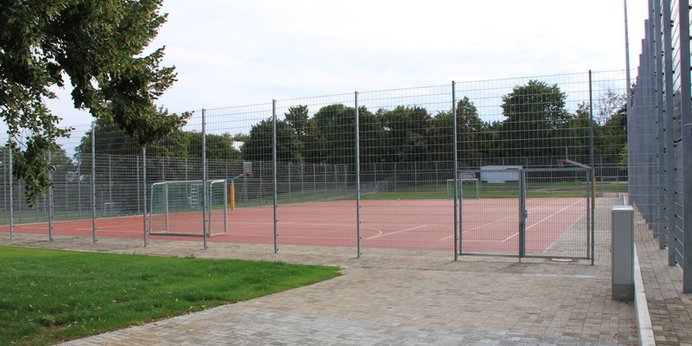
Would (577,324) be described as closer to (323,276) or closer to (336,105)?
(323,276)

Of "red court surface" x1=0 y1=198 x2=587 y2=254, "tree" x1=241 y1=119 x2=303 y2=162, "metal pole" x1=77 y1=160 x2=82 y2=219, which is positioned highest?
"tree" x1=241 y1=119 x2=303 y2=162

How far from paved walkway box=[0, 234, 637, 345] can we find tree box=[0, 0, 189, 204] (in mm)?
2593

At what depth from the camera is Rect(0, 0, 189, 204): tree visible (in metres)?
6.07

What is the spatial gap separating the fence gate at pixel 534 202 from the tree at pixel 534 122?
1.26ft

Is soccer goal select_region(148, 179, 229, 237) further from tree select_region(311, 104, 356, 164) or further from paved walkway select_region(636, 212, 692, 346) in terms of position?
paved walkway select_region(636, 212, 692, 346)

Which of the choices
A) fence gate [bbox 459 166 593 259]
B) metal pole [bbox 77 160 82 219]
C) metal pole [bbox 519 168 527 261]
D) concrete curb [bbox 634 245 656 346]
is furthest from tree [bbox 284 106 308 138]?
metal pole [bbox 77 160 82 219]

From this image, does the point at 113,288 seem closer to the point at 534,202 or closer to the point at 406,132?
the point at 406,132

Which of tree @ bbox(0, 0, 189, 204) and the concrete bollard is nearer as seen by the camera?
tree @ bbox(0, 0, 189, 204)

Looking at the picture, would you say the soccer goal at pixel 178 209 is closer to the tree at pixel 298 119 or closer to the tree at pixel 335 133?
the tree at pixel 298 119

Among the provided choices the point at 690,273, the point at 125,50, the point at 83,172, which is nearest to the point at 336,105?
the point at 125,50

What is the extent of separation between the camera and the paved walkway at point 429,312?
638 cm

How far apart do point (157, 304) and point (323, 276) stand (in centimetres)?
339

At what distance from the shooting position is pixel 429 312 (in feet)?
25.0

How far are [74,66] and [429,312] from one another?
212 inches
